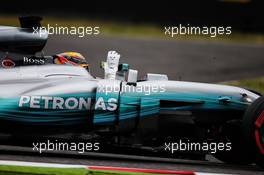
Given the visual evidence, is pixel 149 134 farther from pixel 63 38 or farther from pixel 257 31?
Result: pixel 257 31

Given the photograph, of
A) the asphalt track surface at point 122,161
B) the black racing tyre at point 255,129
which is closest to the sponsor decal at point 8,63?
the asphalt track surface at point 122,161

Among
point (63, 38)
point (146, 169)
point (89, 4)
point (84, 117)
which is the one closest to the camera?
point (146, 169)

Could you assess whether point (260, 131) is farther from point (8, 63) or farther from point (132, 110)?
point (8, 63)

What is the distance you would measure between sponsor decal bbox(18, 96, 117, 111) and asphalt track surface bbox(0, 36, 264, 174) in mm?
3556

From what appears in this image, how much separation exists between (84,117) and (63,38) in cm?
625

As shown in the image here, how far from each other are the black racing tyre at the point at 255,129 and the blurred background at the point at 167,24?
285 inches

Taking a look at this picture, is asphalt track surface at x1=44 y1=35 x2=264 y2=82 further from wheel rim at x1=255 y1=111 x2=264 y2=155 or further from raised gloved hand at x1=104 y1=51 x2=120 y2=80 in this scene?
wheel rim at x1=255 y1=111 x2=264 y2=155

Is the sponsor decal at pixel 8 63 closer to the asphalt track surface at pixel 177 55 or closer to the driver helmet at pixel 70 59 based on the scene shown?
the driver helmet at pixel 70 59

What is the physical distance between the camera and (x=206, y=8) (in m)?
16.7

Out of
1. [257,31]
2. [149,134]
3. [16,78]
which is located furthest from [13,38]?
[257,31]

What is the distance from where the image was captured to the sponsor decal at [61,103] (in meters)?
7.00

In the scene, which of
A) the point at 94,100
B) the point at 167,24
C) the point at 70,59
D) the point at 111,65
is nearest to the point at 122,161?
the point at 94,100

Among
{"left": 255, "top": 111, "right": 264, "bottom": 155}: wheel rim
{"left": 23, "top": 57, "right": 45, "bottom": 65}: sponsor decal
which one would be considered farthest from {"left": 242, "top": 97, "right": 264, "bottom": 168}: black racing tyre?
{"left": 23, "top": 57, "right": 45, "bottom": 65}: sponsor decal

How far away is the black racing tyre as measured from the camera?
6957mm
